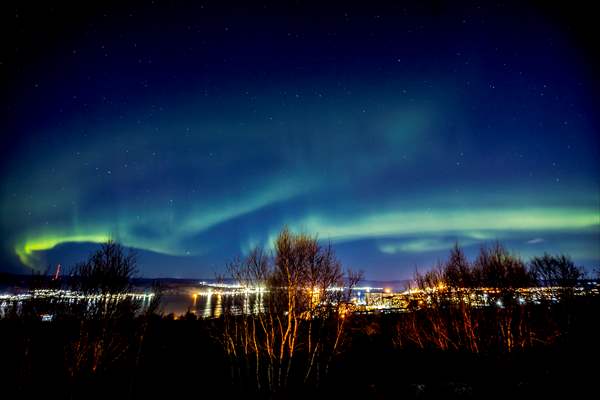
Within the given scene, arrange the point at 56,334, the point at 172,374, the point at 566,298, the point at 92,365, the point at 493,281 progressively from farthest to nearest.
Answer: the point at 566,298 → the point at 172,374 → the point at 493,281 → the point at 56,334 → the point at 92,365

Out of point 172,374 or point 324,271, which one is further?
point 172,374

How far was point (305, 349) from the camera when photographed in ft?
75.3

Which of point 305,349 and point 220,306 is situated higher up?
point 305,349

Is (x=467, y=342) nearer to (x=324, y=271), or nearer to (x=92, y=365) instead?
(x=324, y=271)

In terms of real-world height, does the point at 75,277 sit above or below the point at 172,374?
above

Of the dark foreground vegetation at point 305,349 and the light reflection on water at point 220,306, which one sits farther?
the light reflection on water at point 220,306

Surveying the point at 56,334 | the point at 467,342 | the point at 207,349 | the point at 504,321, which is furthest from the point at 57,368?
the point at 504,321

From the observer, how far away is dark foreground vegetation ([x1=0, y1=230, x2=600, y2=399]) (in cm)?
1316

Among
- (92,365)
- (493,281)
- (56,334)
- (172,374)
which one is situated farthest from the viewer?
(172,374)

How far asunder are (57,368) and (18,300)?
7.91 m

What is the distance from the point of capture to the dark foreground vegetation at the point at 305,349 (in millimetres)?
13164

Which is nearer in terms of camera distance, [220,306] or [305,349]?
[305,349]

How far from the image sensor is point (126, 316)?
15078mm

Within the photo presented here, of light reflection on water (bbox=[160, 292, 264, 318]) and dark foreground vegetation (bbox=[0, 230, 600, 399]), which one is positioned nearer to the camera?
dark foreground vegetation (bbox=[0, 230, 600, 399])
